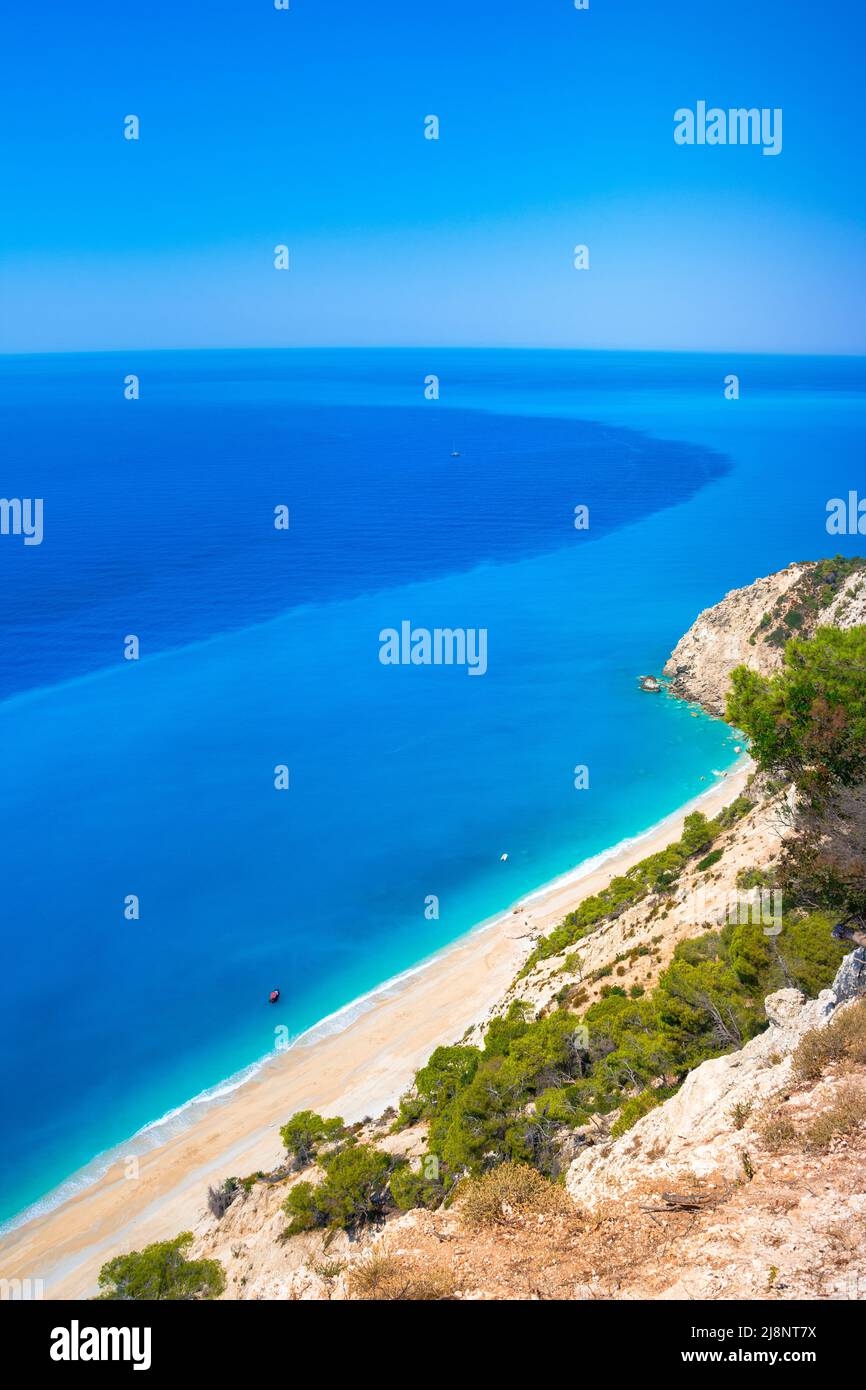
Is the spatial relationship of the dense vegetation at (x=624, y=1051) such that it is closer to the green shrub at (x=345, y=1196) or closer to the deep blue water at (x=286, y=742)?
the green shrub at (x=345, y=1196)

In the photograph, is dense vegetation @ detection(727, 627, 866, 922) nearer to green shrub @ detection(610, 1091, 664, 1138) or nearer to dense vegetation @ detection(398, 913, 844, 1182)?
dense vegetation @ detection(398, 913, 844, 1182)

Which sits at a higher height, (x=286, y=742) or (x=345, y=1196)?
(x=286, y=742)

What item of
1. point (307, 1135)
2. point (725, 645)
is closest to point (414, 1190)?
point (307, 1135)

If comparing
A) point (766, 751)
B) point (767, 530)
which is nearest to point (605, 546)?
point (767, 530)

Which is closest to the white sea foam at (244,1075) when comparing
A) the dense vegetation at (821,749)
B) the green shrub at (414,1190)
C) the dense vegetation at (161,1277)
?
the dense vegetation at (161,1277)

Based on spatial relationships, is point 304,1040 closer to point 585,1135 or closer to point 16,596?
Result: point 585,1135

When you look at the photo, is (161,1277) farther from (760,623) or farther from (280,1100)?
(760,623)
